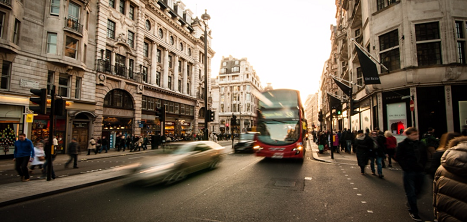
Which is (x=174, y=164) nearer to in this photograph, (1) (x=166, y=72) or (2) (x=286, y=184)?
(2) (x=286, y=184)

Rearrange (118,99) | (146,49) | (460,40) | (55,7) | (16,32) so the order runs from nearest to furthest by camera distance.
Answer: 1. (460,40)
2. (16,32)
3. (55,7)
4. (118,99)
5. (146,49)

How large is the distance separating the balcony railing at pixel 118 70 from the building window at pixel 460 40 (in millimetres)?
28354

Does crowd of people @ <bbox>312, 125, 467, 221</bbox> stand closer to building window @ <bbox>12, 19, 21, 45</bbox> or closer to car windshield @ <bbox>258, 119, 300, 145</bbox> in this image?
car windshield @ <bbox>258, 119, 300, 145</bbox>

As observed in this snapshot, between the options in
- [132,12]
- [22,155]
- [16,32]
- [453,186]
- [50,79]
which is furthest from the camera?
[132,12]

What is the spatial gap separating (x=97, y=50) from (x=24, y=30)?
226 inches

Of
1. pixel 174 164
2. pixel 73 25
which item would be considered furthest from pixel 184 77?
pixel 174 164

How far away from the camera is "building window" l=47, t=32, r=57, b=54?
18.4 m

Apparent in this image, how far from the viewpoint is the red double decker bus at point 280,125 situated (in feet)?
38.2

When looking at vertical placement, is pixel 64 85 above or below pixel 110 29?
below

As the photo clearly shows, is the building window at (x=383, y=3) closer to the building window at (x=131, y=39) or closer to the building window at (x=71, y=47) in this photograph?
the building window at (x=131, y=39)

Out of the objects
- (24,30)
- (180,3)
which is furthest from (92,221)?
(180,3)

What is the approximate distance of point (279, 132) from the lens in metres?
11.9

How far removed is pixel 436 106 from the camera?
14.0 meters

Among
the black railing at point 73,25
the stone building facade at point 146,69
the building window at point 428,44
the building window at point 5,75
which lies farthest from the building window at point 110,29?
the building window at point 428,44
